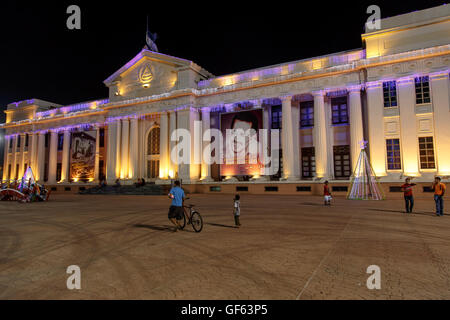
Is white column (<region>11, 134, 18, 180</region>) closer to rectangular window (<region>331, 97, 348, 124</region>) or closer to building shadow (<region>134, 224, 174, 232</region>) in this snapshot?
building shadow (<region>134, 224, 174, 232</region>)

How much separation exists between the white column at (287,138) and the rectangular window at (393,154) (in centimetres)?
703

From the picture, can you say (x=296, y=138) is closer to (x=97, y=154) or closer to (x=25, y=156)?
(x=97, y=154)

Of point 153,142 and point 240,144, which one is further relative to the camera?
point 153,142

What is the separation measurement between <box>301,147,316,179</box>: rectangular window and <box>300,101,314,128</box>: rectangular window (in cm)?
224

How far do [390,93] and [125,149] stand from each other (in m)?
25.5

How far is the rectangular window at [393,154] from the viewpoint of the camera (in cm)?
1984

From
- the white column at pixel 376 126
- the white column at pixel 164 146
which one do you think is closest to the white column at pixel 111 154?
the white column at pixel 164 146

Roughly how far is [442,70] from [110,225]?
22.4 metres

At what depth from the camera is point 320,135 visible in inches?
885

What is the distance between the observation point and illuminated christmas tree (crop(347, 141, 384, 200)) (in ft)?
59.7

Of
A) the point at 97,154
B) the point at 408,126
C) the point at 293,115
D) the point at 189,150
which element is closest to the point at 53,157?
the point at 97,154

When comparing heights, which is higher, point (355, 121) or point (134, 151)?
point (355, 121)

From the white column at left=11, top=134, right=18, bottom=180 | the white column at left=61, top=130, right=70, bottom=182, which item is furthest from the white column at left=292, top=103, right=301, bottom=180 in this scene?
the white column at left=11, top=134, right=18, bottom=180
